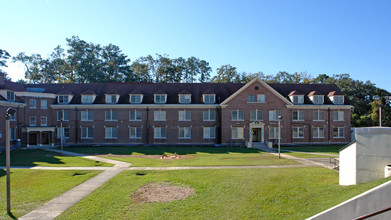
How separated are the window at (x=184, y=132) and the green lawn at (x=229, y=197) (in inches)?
808

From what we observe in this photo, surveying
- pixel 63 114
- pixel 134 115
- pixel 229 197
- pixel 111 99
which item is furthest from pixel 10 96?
pixel 229 197

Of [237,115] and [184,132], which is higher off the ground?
[237,115]

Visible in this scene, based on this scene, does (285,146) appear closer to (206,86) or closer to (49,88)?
(206,86)

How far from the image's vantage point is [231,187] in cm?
1310

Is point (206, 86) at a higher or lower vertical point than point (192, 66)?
lower

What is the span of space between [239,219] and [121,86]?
3518cm

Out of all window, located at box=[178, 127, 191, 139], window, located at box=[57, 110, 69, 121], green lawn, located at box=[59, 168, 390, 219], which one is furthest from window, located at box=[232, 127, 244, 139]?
window, located at box=[57, 110, 69, 121]

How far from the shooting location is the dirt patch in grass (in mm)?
11391

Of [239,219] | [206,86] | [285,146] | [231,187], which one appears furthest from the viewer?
[206,86]

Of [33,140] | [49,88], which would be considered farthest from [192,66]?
[33,140]

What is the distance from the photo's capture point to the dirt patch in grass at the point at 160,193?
11.4m

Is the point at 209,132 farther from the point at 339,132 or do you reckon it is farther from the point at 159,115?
the point at 339,132

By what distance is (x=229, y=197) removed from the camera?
11.5 m

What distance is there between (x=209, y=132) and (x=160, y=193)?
81.6ft
